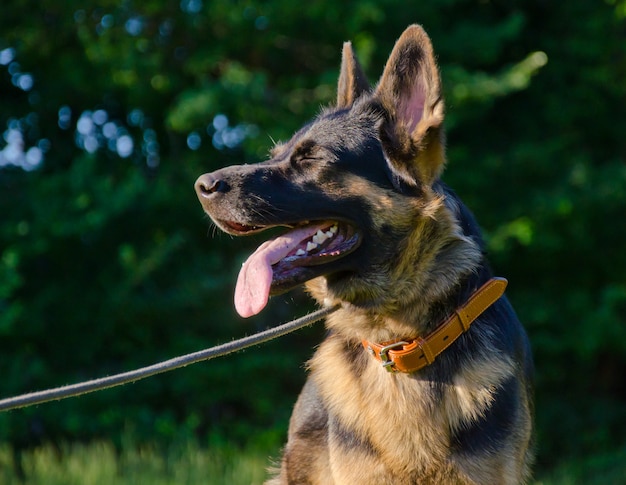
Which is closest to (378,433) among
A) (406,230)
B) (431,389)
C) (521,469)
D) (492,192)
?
(431,389)

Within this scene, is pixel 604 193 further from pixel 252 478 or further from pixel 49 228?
pixel 49 228

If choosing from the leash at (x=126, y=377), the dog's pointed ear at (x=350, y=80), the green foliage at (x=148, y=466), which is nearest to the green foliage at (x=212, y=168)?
the green foliage at (x=148, y=466)

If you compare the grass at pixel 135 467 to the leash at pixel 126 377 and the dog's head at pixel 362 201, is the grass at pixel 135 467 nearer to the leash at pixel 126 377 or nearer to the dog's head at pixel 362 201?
the leash at pixel 126 377

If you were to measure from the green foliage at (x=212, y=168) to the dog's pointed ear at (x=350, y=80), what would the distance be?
395 cm

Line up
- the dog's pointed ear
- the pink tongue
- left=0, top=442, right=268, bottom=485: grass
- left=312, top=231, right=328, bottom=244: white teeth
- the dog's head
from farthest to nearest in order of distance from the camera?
left=0, top=442, right=268, bottom=485: grass < the dog's pointed ear < left=312, top=231, right=328, bottom=244: white teeth < the dog's head < the pink tongue

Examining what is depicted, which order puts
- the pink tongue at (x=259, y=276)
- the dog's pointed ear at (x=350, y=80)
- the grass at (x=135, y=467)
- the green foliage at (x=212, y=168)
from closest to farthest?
the pink tongue at (x=259, y=276)
the dog's pointed ear at (x=350, y=80)
the grass at (x=135, y=467)
the green foliage at (x=212, y=168)

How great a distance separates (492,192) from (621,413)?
12.2 ft

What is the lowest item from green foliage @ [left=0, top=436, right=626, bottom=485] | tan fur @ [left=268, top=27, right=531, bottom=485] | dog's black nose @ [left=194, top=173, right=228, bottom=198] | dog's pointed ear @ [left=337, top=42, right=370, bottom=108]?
green foliage @ [left=0, top=436, right=626, bottom=485]

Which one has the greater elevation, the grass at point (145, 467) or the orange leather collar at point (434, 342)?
the orange leather collar at point (434, 342)

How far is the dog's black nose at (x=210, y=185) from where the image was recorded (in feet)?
9.79

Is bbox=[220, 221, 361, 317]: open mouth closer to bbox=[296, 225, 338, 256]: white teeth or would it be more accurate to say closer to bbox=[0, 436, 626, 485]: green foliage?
bbox=[296, 225, 338, 256]: white teeth

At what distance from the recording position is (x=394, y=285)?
3104 mm

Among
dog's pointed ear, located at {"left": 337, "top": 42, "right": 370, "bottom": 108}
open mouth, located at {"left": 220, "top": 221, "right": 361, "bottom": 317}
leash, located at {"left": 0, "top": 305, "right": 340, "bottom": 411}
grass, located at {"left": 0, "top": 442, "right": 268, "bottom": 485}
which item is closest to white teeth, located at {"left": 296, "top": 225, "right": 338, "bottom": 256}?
open mouth, located at {"left": 220, "top": 221, "right": 361, "bottom": 317}

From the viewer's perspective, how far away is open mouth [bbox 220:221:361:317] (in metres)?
2.93
